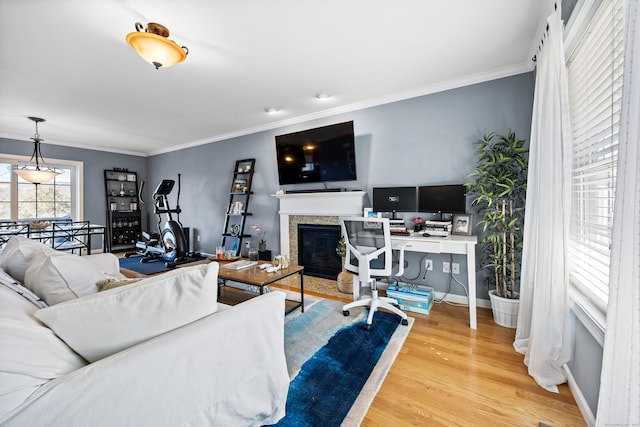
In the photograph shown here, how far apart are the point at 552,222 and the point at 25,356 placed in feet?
8.16

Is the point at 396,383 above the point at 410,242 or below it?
below

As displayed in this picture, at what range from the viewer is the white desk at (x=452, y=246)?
2.34m

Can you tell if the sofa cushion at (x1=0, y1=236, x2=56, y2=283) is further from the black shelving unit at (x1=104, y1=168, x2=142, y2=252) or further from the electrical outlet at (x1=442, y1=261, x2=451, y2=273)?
the black shelving unit at (x1=104, y1=168, x2=142, y2=252)

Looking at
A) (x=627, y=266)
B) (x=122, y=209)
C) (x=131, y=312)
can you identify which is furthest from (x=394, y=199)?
(x=122, y=209)

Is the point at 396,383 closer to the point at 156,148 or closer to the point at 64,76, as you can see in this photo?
the point at 64,76

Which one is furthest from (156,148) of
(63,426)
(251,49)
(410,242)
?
(63,426)

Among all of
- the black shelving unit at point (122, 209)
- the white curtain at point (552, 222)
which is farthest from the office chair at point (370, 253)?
the black shelving unit at point (122, 209)

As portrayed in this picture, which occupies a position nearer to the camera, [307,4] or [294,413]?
[294,413]

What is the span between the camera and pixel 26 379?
0.71 m

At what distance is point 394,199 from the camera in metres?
3.16

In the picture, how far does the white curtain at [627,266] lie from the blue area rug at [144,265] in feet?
15.7

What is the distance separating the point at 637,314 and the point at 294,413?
1462 mm

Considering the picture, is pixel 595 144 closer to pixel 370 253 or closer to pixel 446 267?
pixel 370 253

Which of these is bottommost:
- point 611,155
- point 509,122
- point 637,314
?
point 637,314
